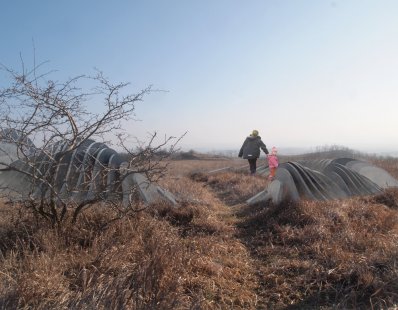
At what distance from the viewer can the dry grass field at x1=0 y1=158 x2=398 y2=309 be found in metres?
3.53

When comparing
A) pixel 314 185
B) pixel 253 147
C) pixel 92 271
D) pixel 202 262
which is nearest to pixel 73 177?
pixel 92 271

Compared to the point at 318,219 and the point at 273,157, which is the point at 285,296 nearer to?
the point at 318,219

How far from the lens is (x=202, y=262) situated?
456cm

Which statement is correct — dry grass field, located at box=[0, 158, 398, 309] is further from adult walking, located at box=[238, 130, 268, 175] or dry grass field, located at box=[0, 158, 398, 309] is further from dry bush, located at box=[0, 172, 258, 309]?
adult walking, located at box=[238, 130, 268, 175]

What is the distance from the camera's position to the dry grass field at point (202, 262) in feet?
11.6

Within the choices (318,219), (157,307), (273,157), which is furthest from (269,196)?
(157,307)

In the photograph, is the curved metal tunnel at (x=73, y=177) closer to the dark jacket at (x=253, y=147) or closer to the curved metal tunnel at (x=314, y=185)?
the curved metal tunnel at (x=314, y=185)

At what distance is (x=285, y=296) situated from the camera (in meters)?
4.13

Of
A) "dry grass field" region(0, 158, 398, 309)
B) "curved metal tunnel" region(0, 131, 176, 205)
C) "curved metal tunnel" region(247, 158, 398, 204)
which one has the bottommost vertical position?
"dry grass field" region(0, 158, 398, 309)

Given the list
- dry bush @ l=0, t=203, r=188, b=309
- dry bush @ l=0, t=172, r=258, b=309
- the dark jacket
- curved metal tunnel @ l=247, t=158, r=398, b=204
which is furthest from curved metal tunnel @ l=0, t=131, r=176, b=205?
the dark jacket

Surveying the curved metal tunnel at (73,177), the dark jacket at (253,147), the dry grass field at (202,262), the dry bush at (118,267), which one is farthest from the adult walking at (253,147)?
the dry bush at (118,267)

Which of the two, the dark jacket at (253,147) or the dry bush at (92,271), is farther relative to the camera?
the dark jacket at (253,147)

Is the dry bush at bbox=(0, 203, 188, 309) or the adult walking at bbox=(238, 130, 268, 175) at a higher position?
the adult walking at bbox=(238, 130, 268, 175)

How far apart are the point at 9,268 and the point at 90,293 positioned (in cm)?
97
